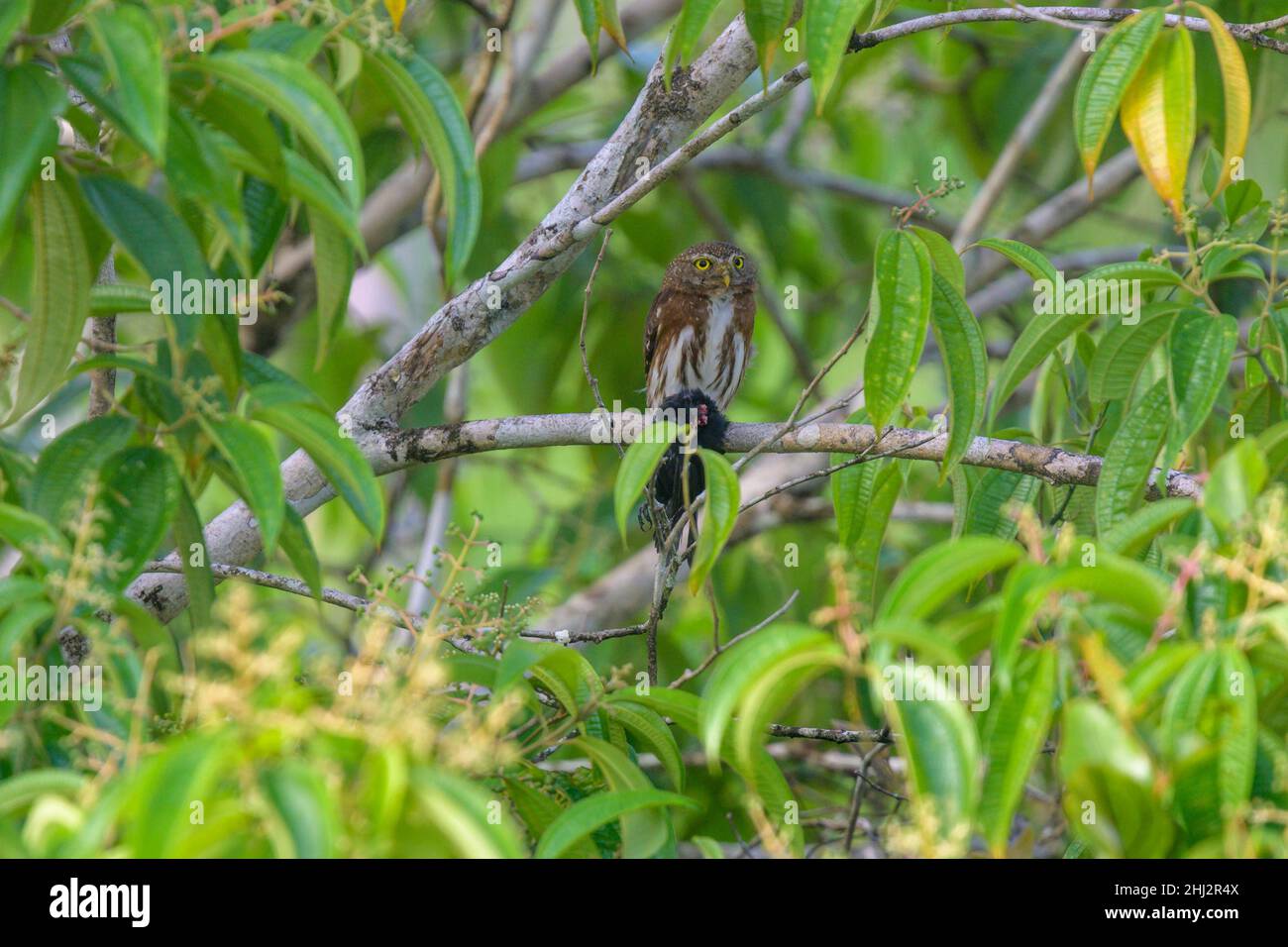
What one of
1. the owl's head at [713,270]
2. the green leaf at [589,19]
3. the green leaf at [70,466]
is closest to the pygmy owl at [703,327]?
the owl's head at [713,270]

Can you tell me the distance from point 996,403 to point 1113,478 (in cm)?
27

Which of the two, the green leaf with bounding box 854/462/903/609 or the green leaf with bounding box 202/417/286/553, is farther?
the green leaf with bounding box 854/462/903/609

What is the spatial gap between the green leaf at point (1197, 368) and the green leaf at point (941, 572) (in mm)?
926

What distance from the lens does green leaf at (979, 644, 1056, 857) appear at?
63.4 inches

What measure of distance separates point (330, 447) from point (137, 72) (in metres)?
0.60

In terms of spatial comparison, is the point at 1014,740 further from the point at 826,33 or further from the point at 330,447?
the point at 826,33

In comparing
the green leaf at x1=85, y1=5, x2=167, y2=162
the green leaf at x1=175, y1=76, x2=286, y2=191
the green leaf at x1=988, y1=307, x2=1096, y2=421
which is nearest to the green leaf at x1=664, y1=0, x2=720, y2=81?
the green leaf at x1=175, y1=76, x2=286, y2=191

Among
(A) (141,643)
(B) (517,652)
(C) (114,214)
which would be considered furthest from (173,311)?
(B) (517,652)

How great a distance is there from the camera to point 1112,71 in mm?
2357

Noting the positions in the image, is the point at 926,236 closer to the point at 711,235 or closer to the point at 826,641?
the point at 826,641

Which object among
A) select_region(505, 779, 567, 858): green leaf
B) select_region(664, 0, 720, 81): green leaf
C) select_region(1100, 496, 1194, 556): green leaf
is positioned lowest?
select_region(505, 779, 567, 858): green leaf

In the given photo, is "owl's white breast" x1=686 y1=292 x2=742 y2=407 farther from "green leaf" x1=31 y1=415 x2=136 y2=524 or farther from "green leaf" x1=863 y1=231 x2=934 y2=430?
"green leaf" x1=31 y1=415 x2=136 y2=524

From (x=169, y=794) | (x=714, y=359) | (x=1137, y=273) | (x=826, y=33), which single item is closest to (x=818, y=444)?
(x=1137, y=273)

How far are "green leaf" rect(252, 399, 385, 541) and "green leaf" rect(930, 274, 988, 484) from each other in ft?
3.80
